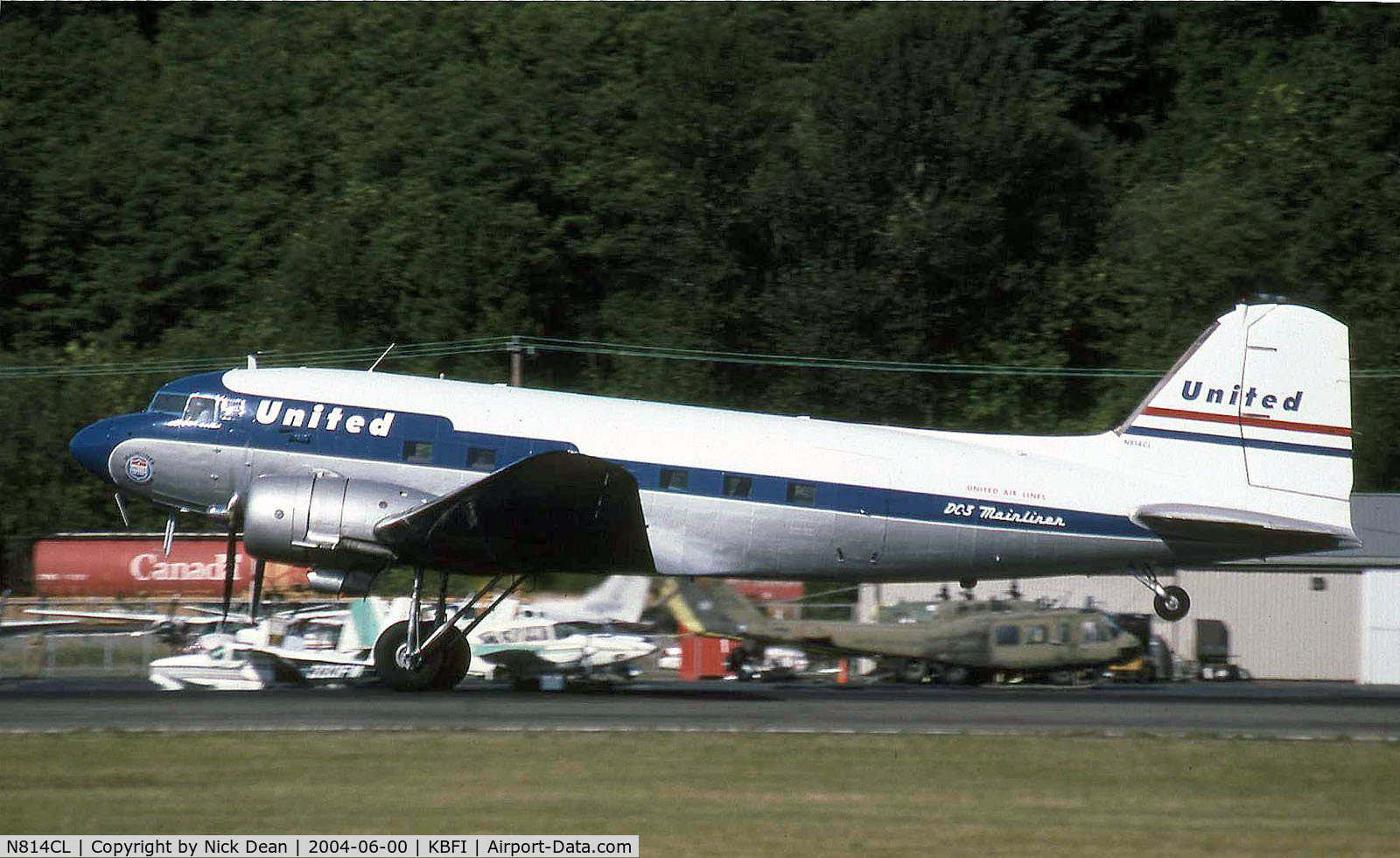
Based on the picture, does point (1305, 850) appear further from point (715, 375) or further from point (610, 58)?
point (610, 58)

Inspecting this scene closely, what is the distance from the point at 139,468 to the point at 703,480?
6.31m

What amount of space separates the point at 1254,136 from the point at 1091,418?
29.7ft

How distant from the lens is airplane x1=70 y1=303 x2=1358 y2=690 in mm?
16812

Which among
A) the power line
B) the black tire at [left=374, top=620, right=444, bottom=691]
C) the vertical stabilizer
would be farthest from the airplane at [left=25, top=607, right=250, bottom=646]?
the power line

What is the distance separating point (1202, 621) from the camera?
2780 centimetres

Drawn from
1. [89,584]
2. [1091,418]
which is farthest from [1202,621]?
[89,584]

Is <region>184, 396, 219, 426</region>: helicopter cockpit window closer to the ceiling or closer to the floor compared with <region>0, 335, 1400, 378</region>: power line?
closer to the floor

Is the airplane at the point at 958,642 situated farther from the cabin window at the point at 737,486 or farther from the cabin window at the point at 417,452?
the cabin window at the point at 417,452

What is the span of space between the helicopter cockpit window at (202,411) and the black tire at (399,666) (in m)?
3.08

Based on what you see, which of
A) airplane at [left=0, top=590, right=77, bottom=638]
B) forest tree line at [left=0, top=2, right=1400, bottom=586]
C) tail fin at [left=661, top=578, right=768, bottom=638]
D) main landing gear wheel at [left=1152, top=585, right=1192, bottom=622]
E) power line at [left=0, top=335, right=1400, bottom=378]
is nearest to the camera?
main landing gear wheel at [left=1152, top=585, right=1192, bottom=622]

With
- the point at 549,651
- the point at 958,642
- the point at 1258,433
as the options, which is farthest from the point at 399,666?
the point at 1258,433

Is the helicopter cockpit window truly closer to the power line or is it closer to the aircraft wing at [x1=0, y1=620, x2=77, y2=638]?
the aircraft wing at [x1=0, y1=620, x2=77, y2=638]
